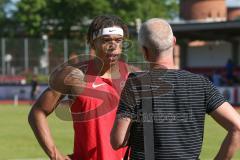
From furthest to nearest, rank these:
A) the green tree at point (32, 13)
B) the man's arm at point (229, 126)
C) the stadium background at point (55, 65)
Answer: the green tree at point (32, 13), the stadium background at point (55, 65), the man's arm at point (229, 126)

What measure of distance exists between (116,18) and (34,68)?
42067 mm

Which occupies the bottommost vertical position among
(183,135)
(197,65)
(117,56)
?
(197,65)

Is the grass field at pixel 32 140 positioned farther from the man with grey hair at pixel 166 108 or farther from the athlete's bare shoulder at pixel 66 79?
the man with grey hair at pixel 166 108

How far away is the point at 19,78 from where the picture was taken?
45969 mm

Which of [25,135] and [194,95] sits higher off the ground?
[194,95]

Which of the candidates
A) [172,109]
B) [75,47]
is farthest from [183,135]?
[75,47]

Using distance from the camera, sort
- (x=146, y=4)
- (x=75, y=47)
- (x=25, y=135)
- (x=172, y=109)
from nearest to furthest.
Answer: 1. (x=172, y=109)
2. (x=25, y=135)
3. (x=75, y=47)
4. (x=146, y=4)

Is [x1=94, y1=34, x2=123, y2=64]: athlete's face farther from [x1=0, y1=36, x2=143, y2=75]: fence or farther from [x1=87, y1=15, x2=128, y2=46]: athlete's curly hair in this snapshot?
[x1=0, y1=36, x2=143, y2=75]: fence

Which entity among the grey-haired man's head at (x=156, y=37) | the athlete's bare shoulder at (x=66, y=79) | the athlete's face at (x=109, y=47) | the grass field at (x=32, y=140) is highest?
the grey-haired man's head at (x=156, y=37)

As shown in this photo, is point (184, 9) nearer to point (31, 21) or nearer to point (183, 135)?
point (31, 21)

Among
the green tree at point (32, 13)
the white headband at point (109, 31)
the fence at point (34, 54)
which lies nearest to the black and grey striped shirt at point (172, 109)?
the white headband at point (109, 31)

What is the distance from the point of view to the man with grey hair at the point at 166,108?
3.68 meters

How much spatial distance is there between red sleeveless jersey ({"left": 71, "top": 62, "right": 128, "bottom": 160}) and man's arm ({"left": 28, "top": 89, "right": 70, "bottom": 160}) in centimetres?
13

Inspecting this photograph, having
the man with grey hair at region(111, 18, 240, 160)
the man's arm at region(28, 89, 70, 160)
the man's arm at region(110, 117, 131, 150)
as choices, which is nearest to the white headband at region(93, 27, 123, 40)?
the man's arm at region(28, 89, 70, 160)
